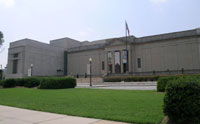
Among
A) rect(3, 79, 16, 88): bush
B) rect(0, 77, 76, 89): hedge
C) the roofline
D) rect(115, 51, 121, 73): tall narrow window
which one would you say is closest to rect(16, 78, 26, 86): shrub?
rect(0, 77, 76, 89): hedge

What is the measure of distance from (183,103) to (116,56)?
45.1 m

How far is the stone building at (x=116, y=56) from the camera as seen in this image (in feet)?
139

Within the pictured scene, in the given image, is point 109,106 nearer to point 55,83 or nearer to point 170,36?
point 55,83

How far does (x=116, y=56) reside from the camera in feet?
164

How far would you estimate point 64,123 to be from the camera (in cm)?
552

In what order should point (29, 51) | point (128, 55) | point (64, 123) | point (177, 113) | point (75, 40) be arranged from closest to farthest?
point (177, 113)
point (64, 123)
point (128, 55)
point (29, 51)
point (75, 40)

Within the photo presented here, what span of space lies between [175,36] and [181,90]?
43.3m

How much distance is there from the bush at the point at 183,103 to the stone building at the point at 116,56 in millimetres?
35844

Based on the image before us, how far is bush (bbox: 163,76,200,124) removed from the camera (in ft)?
16.0

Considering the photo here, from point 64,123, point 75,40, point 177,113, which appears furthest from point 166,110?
point 75,40

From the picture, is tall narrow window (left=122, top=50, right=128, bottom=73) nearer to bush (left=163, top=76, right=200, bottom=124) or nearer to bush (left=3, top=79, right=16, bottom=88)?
bush (left=3, top=79, right=16, bottom=88)

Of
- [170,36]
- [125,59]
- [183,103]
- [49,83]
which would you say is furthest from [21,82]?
[170,36]

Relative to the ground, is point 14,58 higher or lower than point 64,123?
higher

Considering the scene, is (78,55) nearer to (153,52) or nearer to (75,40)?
(75,40)
